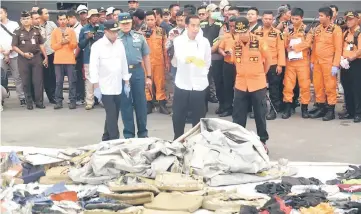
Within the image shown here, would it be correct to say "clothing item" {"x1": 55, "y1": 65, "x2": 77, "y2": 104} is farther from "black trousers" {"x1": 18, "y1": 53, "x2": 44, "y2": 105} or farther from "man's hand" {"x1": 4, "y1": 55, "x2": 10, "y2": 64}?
"man's hand" {"x1": 4, "y1": 55, "x2": 10, "y2": 64}

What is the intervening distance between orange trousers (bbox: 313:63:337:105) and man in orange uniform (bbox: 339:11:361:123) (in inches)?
9.3

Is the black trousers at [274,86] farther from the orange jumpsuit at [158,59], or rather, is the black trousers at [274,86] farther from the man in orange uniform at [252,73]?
the man in orange uniform at [252,73]

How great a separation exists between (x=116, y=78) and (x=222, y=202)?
102 inches

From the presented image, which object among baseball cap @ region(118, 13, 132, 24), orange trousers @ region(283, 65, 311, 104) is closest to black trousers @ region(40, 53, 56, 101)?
baseball cap @ region(118, 13, 132, 24)

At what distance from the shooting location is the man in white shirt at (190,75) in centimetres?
770

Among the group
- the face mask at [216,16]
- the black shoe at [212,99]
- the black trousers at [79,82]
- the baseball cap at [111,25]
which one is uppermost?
the baseball cap at [111,25]

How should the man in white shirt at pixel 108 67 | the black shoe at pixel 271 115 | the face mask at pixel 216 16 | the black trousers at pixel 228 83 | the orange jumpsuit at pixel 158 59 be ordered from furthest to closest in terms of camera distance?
the face mask at pixel 216 16
the orange jumpsuit at pixel 158 59
the black trousers at pixel 228 83
the black shoe at pixel 271 115
the man in white shirt at pixel 108 67

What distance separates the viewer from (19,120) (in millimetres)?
10102

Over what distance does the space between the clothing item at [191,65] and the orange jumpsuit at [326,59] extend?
8.57 feet

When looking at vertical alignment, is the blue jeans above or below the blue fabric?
below

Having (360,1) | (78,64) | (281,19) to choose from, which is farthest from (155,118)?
(360,1)

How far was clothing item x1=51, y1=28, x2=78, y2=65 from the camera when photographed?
1075 centimetres

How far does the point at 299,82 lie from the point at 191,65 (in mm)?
2894

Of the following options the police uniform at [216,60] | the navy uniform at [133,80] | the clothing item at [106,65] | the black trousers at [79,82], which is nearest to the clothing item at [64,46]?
the black trousers at [79,82]
